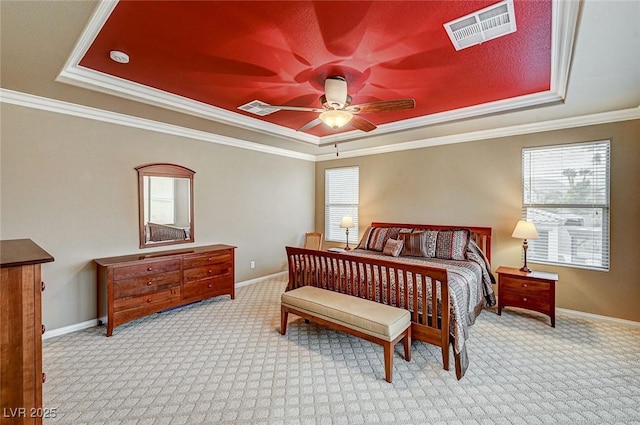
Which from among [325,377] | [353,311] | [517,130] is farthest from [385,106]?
[517,130]

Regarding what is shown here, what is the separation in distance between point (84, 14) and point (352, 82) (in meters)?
2.16

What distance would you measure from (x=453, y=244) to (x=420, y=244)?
0.44 metres

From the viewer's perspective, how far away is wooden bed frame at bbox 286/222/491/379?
2.52 m

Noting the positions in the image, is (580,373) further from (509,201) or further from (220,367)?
(220,367)

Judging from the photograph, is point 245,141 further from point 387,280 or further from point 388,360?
point 388,360

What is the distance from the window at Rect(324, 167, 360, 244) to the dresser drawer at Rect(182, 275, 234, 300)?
265cm

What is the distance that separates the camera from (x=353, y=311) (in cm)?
265

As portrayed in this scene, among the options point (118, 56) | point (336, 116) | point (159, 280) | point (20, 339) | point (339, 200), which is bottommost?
point (159, 280)

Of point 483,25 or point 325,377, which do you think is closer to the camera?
point 483,25

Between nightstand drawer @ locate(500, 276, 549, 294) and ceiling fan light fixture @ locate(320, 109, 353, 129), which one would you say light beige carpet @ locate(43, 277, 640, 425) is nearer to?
nightstand drawer @ locate(500, 276, 549, 294)

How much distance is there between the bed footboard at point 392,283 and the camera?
254cm

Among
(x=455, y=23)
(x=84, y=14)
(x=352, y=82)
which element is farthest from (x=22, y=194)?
(x=455, y=23)

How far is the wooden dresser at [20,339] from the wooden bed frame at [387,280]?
95.4 inches

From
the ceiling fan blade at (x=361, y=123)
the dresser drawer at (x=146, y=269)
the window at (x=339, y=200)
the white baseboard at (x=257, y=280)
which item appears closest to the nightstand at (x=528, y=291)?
the ceiling fan blade at (x=361, y=123)
